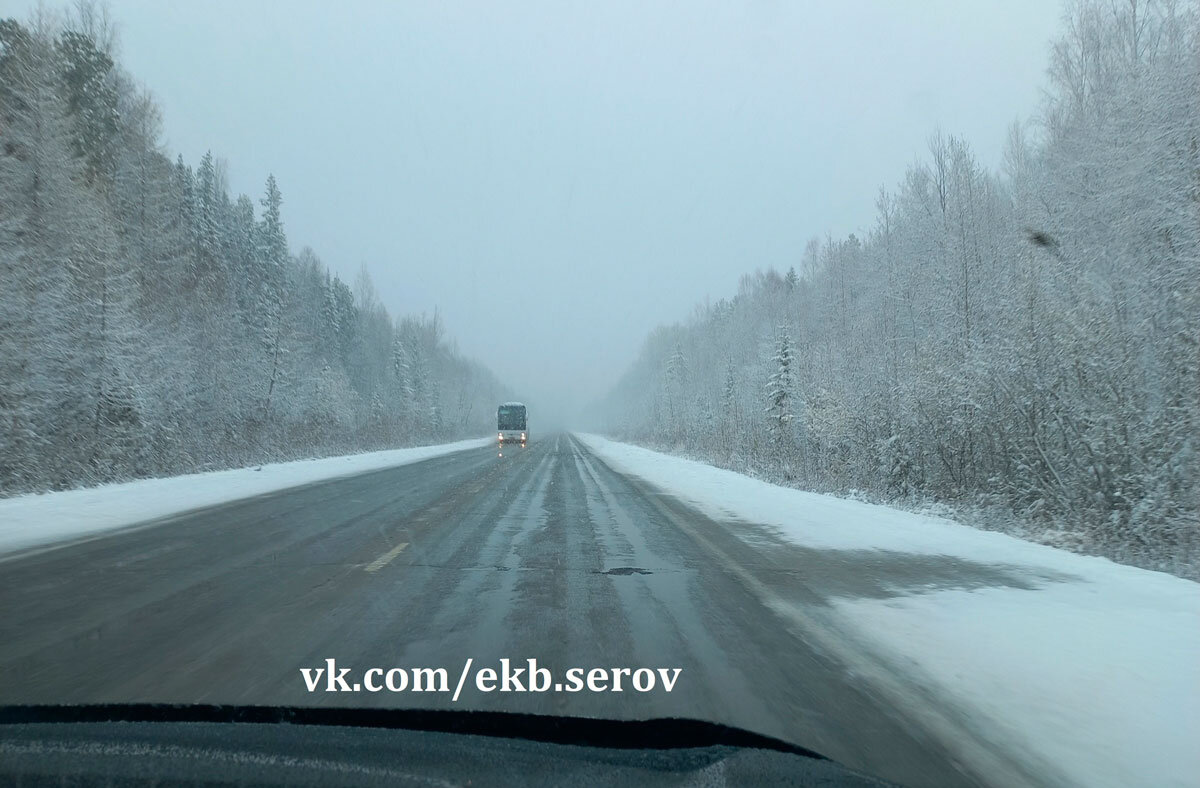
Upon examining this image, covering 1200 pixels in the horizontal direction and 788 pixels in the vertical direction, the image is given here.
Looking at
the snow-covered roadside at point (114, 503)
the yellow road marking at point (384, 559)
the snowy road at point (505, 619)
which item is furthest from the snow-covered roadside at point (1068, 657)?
the snow-covered roadside at point (114, 503)

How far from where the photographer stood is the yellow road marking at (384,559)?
812cm

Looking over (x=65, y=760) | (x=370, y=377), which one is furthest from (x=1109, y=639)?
(x=370, y=377)

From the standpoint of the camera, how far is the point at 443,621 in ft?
19.2

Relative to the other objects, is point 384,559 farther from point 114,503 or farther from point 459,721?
point 114,503

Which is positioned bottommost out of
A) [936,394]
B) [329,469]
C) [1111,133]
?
[329,469]

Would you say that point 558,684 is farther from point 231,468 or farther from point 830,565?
point 231,468

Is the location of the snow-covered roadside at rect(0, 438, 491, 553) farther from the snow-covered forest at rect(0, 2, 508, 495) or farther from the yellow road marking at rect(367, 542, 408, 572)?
the yellow road marking at rect(367, 542, 408, 572)

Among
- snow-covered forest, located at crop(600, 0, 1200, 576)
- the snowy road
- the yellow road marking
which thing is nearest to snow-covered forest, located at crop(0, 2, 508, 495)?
the snowy road

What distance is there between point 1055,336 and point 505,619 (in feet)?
36.1

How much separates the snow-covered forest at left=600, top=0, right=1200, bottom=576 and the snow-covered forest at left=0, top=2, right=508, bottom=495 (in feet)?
65.8

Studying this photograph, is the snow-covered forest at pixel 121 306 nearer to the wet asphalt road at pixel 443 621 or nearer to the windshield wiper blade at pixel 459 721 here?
the wet asphalt road at pixel 443 621

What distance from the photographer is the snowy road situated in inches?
159

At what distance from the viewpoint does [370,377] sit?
264 feet

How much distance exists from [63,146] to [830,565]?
23627 mm
